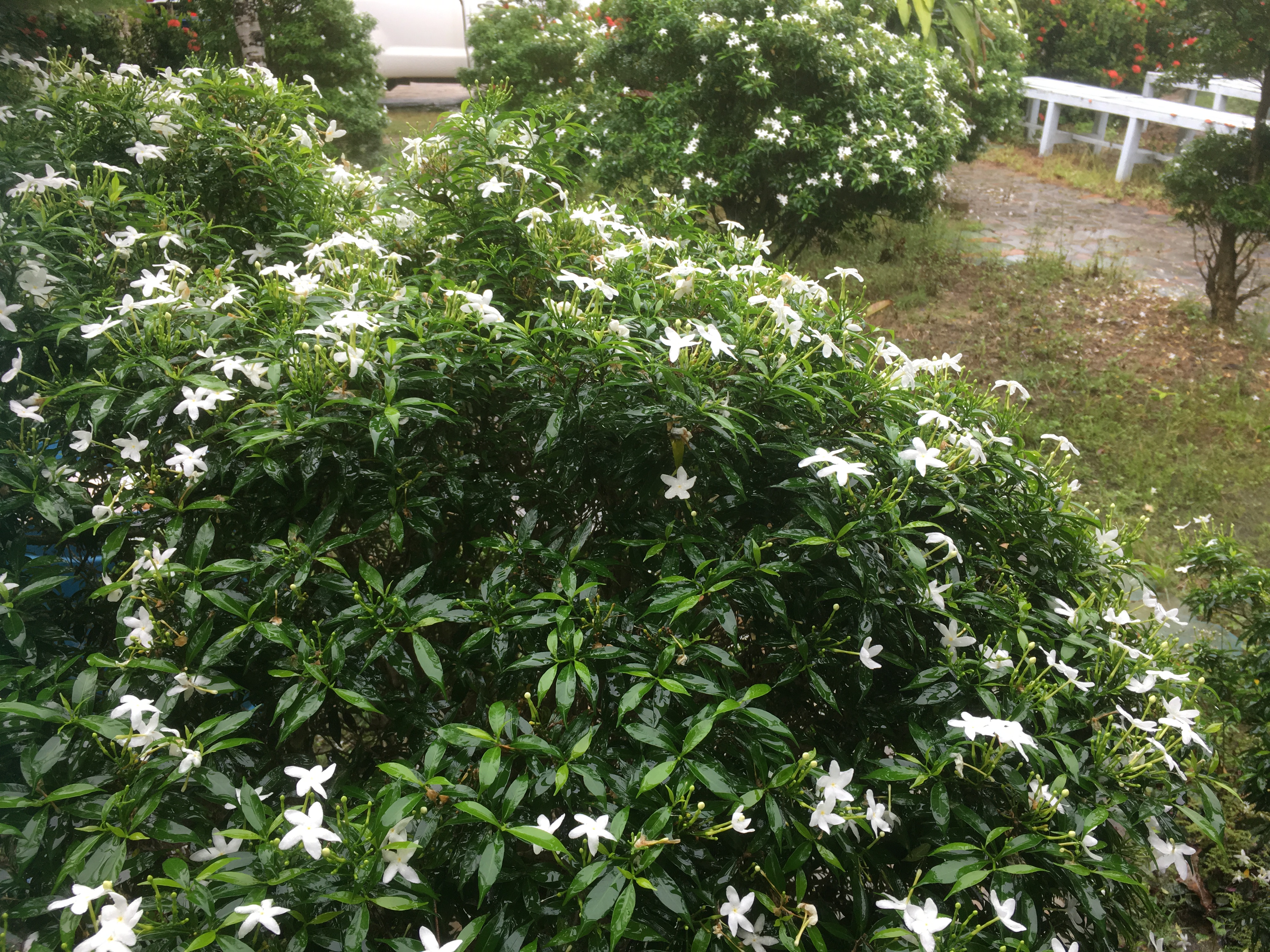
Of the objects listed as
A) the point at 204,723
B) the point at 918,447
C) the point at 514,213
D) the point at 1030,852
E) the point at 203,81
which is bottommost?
the point at 1030,852

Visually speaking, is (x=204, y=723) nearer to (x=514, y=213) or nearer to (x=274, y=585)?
(x=274, y=585)

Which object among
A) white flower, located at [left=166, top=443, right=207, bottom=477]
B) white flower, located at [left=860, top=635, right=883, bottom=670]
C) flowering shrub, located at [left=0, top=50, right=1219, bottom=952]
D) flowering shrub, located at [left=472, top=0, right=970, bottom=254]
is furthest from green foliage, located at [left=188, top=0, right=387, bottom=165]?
white flower, located at [left=860, top=635, right=883, bottom=670]

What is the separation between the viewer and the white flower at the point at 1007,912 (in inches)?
35.6

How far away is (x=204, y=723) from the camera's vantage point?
99 centimetres

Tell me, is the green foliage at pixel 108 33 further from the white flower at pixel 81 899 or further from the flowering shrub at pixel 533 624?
the white flower at pixel 81 899

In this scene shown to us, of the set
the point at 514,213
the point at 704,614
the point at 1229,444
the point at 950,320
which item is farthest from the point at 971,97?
the point at 704,614

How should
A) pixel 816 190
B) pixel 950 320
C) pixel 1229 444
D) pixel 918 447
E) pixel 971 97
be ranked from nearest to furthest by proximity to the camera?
pixel 918 447 < pixel 1229 444 < pixel 816 190 < pixel 950 320 < pixel 971 97

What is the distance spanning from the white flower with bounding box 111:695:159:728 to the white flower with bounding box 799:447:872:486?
83cm

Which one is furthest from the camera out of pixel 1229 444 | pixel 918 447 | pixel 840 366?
pixel 1229 444

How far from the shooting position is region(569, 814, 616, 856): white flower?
34.2 inches

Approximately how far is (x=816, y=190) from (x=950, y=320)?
1166 mm

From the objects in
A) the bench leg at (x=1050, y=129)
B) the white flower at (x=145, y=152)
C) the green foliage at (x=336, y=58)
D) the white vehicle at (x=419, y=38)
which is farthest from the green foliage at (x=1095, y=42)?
the white flower at (x=145, y=152)

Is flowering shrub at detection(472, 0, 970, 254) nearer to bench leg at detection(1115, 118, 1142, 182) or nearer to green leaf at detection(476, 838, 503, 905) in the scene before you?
green leaf at detection(476, 838, 503, 905)

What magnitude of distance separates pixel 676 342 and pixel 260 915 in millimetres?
817
